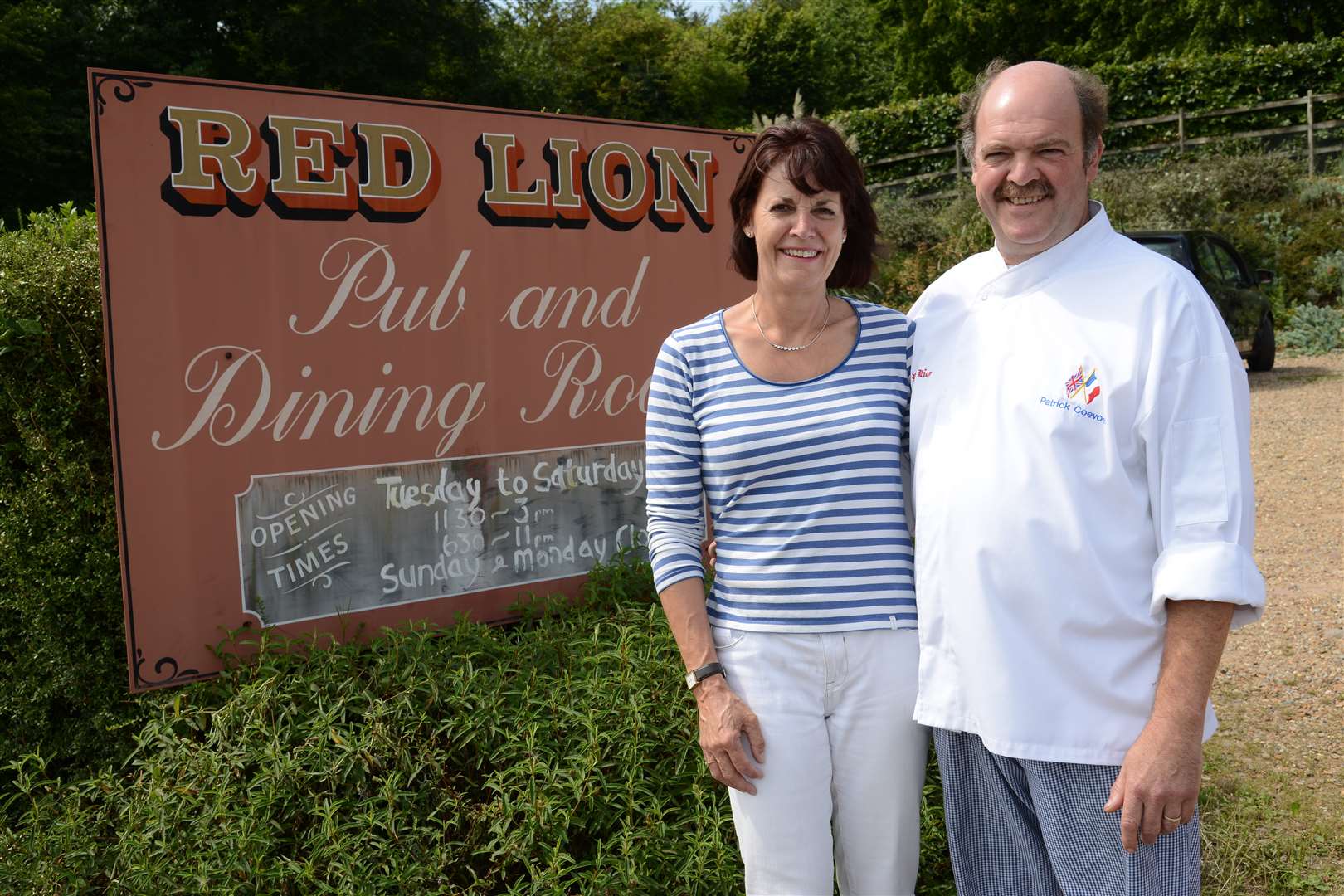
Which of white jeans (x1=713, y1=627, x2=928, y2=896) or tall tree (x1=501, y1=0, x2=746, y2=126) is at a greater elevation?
tall tree (x1=501, y1=0, x2=746, y2=126)

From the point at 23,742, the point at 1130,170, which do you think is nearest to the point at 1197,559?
the point at 23,742

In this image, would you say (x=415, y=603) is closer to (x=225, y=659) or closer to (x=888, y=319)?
(x=225, y=659)

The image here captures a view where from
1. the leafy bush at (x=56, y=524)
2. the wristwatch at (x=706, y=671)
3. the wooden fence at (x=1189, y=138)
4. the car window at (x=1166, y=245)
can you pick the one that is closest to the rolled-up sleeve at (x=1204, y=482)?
the wristwatch at (x=706, y=671)

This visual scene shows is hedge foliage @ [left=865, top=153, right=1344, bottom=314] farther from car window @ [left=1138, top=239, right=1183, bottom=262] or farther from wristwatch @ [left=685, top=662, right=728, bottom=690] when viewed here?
wristwatch @ [left=685, top=662, right=728, bottom=690]

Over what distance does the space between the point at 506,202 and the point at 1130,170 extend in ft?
53.2

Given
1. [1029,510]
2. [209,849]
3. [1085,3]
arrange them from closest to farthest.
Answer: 1. [1029,510]
2. [209,849]
3. [1085,3]

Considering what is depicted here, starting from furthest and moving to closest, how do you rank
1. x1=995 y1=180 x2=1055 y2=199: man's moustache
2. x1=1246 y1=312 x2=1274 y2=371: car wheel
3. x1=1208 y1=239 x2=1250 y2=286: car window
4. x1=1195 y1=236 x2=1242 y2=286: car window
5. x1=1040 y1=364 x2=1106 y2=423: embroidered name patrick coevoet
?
1. x1=1246 y1=312 x2=1274 y2=371: car wheel
2. x1=1208 y1=239 x2=1250 y2=286: car window
3. x1=1195 y1=236 x2=1242 y2=286: car window
4. x1=995 y1=180 x2=1055 y2=199: man's moustache
5. x1=1040 y1=364 x2=1106 y2=423: embroidered name patrick coevoet

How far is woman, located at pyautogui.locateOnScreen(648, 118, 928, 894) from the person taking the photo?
2.06 m

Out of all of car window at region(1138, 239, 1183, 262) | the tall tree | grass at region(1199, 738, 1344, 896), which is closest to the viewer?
grass at region(1199, 738, 1344, 896)

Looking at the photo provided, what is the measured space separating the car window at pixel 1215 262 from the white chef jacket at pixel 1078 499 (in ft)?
32.5

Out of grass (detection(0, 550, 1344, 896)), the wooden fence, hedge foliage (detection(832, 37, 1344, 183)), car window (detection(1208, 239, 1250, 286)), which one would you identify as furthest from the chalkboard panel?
hedge foliage (detection(832, 37, 1344, 183))

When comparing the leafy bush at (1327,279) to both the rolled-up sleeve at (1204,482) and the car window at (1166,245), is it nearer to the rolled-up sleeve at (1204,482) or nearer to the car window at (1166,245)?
the car window at (1166,245)

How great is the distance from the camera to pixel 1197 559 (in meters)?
1.72

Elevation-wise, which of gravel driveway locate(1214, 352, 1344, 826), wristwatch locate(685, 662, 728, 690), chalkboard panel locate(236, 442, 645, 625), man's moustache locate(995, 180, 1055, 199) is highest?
man's moustache locate(995, 180, 1055, 199)
